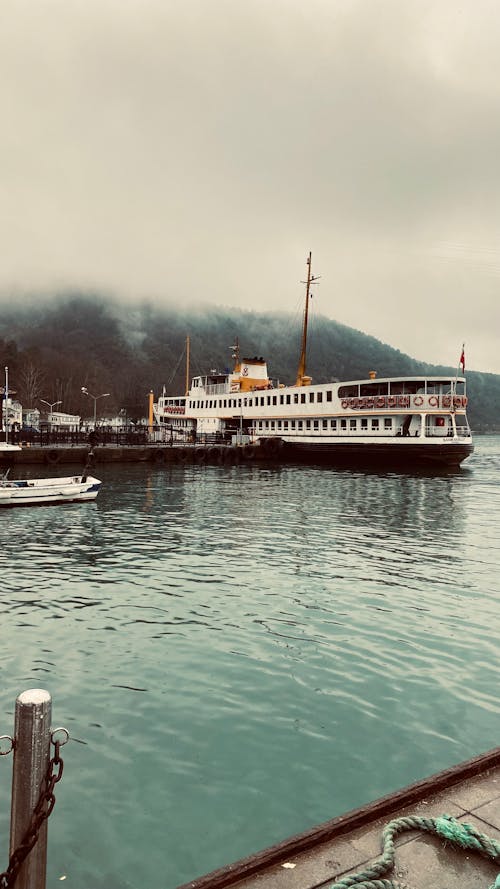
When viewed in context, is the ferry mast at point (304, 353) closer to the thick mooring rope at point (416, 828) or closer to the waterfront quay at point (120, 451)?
the waterfront quay at point (120, 451)

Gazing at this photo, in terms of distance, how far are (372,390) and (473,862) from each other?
5335 centimetres

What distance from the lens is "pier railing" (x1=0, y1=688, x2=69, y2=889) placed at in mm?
3695

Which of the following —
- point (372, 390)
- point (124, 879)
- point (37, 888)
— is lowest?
point (124, 879)

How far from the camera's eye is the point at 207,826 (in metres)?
6.25

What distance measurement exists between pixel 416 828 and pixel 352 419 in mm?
54329

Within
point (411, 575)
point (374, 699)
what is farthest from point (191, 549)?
point (374, 699)

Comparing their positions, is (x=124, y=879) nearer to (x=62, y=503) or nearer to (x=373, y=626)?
(x=373, y=626)

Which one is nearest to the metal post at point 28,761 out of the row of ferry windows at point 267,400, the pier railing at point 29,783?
the pier railing at point 29,783

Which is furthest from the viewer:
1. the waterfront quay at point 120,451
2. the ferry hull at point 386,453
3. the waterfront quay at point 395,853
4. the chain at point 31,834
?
the ferry hull at point 386,453

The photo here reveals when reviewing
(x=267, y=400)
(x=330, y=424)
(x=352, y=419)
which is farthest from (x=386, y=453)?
(x=267, y=400)

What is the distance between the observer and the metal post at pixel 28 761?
3.71m

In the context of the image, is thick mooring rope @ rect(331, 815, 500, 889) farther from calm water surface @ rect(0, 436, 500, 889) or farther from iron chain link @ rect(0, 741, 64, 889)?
calm water surface @ rect(0, 436, 500, 889)

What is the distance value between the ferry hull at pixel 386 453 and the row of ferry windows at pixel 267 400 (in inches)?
184

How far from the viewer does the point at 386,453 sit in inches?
2088
